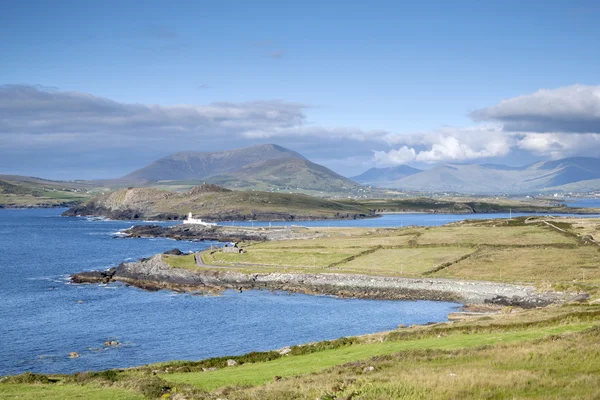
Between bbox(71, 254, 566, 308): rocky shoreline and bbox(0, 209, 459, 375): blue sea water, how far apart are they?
4.20 m

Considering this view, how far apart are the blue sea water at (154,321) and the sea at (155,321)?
Result: 0.36 ft

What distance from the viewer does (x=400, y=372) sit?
24.6 metres

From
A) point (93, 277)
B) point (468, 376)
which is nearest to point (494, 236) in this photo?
point (93, 277)

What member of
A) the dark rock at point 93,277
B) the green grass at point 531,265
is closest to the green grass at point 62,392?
the green grass at point 531,265

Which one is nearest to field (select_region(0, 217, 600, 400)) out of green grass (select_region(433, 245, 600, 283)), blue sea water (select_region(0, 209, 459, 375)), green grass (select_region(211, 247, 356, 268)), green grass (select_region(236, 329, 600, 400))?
green grass (select_region(236, 329, 600, 400))

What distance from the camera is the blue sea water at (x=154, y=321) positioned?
58.1m

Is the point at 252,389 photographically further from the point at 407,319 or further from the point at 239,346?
the point at 407,319

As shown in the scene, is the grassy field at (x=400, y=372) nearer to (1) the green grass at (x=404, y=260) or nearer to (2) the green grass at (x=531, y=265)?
(2) the green grass at (x=531, y=265)

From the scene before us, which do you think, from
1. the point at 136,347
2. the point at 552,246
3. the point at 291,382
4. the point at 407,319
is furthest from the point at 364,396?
the point at 552,246

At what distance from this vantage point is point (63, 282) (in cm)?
10662

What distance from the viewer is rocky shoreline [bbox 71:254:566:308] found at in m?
83.7

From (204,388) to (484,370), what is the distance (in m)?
12.3

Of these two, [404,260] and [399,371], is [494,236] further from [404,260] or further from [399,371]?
[399,371]

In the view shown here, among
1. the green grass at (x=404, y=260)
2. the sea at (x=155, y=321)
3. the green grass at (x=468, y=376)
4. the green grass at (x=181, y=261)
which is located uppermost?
the green grass at (x=468, y=376)
